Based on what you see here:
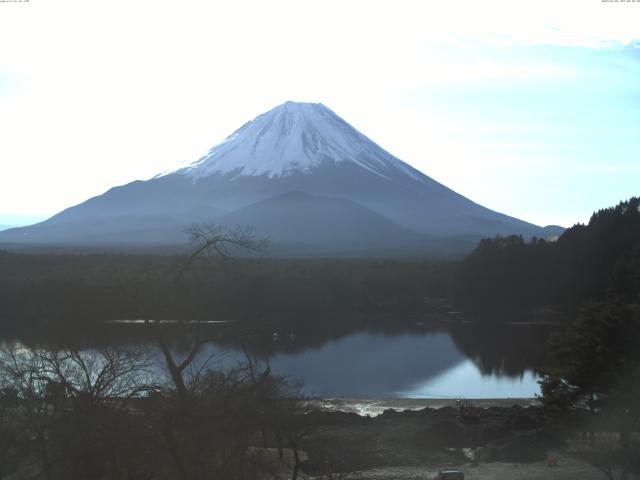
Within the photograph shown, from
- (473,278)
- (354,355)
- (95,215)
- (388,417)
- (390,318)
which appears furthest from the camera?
(95,215)

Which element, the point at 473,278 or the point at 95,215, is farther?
the point at 95,215

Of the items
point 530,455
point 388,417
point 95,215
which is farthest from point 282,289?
point 95,215

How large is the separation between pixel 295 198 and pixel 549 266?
62.9 meters

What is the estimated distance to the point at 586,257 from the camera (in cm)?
3866

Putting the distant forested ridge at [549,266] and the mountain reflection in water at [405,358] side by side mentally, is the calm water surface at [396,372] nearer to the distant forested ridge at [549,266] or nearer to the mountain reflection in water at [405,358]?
the mountain reflection in water at [405,358]

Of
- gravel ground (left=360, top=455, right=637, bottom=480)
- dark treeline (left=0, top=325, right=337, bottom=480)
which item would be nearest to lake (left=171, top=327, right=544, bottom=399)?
gravel ground (left=360, top=455, right=637, bottom=480)

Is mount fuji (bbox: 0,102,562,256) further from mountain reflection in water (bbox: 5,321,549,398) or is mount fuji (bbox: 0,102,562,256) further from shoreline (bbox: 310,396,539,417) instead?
shoreline (bbox: 310,396,539,417)

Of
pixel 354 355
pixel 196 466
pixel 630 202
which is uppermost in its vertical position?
pixel 630 202

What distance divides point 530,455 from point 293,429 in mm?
3867

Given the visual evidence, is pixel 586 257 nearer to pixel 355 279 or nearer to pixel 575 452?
pixel 355 279

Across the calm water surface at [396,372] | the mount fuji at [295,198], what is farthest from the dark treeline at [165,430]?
the mount fuji at [295,198]

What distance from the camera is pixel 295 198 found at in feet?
340

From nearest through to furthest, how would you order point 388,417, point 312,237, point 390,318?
point 388,417 < point 390,318 < point 312,237

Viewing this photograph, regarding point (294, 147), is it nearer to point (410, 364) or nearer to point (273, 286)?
point (273, 286)
